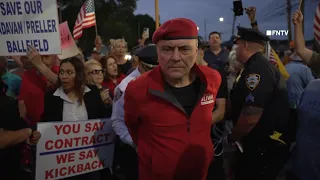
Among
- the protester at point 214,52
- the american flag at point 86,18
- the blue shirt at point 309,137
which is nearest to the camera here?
the blue shirt at point 309,137

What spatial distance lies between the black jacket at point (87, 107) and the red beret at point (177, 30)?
1.68 meters

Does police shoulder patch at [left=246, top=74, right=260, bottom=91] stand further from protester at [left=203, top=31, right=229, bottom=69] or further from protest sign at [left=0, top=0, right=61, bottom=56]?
protester at [left=203, top=31, right=229, bottom=69]

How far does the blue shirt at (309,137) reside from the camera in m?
2.22

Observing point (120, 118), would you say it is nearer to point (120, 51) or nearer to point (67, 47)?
point (67, 47)

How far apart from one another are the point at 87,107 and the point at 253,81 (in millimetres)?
1861

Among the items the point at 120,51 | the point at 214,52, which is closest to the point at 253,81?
A: the point at 120,51

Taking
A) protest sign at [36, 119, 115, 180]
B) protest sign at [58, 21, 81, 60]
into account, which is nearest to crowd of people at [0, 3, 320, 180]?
protest sign at [36, 119, 115, 180]

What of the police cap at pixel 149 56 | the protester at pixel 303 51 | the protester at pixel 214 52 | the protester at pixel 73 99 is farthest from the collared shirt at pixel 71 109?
the protester at pixel 214 52

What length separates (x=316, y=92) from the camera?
227 cm

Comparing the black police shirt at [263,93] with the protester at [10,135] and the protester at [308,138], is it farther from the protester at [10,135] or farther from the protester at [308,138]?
the protester at [10,135]

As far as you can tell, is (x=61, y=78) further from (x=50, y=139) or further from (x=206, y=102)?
(x=206, y=102)

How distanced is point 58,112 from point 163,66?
1695 mm

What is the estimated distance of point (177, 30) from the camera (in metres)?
2.35

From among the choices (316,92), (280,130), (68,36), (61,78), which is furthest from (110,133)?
(68,36)
